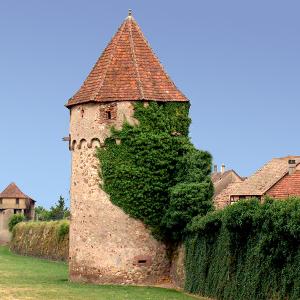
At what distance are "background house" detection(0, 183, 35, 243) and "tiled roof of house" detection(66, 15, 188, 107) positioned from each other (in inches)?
2860

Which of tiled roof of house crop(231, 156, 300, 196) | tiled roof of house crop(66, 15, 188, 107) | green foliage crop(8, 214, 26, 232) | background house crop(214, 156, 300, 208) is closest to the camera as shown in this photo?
tiled roof of house crop(66, 15, 188, 107)

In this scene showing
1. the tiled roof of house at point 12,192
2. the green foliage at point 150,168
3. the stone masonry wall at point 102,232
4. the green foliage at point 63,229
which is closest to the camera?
the green foliage at point 150,168

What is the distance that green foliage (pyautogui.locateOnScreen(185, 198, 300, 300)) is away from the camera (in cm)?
2259

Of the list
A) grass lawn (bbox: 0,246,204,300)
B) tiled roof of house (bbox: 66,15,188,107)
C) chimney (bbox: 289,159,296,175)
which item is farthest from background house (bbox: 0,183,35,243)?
tiled roof of house (bbox: 66,15,188,107)

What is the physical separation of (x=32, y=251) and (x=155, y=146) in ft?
131

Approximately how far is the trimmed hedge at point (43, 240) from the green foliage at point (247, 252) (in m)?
30.7

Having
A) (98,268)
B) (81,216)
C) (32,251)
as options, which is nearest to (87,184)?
(81,216)

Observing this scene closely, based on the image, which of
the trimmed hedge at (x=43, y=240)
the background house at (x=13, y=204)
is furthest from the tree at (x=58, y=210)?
the trimmed hedge at (x=43, y=240)

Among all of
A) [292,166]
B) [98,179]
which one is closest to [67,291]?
[98,179]

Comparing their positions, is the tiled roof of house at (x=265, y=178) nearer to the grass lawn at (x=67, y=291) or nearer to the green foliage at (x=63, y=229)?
the green foliage at (x=63, y=229)

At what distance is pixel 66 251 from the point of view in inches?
2425

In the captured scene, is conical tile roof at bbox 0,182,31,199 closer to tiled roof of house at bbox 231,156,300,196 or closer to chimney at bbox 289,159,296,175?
tiled roof of house at bbox 231,156,300,196

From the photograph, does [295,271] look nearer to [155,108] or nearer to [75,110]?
[155,108]

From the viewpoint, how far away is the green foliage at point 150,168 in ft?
116
